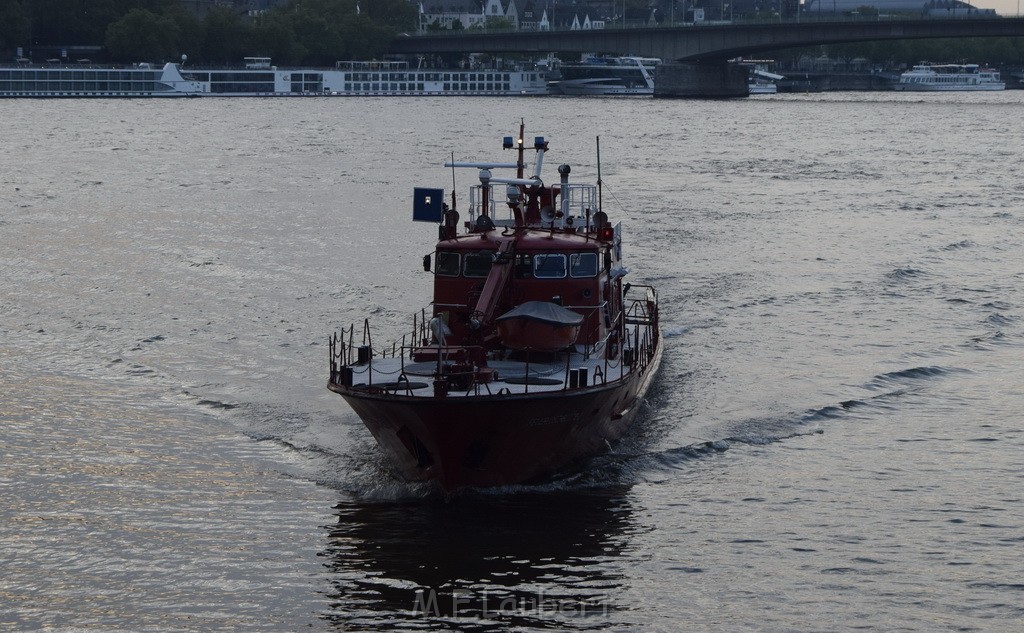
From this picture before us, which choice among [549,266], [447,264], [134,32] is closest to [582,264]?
[549,266]

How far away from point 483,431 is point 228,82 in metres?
161

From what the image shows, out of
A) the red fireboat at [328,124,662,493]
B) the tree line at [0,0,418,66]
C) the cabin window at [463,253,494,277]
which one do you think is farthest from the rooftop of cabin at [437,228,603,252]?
the tree line at [0,0,418,66]

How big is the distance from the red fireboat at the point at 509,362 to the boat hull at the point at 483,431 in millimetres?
24

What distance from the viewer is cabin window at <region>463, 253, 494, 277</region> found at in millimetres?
26328

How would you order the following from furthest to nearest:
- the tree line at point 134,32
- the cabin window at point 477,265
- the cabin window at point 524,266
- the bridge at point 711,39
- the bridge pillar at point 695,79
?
the tree line at point 134,32 < the bridge pillar at point 695,79 < the bridge at point 711,39 < the cabin window at point 477,265 < the cabin window at point 524,266

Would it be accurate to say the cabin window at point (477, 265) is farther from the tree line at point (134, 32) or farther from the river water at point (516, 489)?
the tree line at point (134, 32)

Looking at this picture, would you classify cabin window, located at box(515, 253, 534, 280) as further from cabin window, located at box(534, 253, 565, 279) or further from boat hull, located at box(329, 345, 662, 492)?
boat hull, located at box(329, 345, 662, 492)

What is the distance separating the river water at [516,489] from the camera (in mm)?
20203

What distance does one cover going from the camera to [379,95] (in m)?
188

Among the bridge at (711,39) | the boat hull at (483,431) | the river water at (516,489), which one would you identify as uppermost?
the bridge at (711,39)

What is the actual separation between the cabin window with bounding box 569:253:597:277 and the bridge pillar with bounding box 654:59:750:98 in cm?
14751

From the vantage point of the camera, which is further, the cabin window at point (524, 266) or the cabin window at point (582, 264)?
the cabin window at point (582, 264)

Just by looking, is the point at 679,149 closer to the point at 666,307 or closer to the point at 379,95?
the point at 666,307

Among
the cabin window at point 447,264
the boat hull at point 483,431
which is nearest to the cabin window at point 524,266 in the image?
the cabin window at point 447,264
